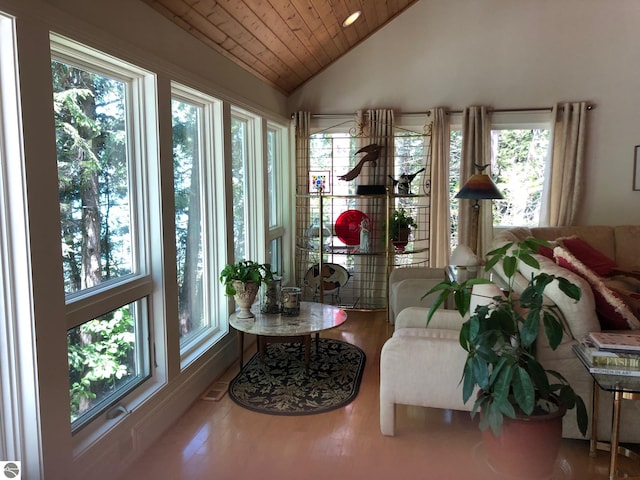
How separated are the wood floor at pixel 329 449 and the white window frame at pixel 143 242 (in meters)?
0.31

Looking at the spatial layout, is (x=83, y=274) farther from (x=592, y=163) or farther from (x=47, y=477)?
(x=592, y=163)

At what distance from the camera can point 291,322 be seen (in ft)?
10.9

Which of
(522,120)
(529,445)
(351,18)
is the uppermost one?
(351,18)

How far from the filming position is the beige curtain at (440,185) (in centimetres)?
486

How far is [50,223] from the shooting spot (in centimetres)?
182

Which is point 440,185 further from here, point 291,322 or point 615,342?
point 615,342

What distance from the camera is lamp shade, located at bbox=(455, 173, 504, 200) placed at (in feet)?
12.1

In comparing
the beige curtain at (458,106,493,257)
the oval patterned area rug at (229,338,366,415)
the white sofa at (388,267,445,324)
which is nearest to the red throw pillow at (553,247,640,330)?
the white sofa at (388,267,445,324)

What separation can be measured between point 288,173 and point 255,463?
3369 mm

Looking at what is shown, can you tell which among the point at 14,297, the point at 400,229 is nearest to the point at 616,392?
the point at 14,297

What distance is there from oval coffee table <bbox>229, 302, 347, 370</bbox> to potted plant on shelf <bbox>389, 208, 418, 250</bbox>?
1.34 m

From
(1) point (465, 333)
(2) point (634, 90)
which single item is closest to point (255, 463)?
(1) point (465, 333)

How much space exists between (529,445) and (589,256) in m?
2.59

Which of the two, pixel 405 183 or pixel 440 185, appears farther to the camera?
pixel 440 185
